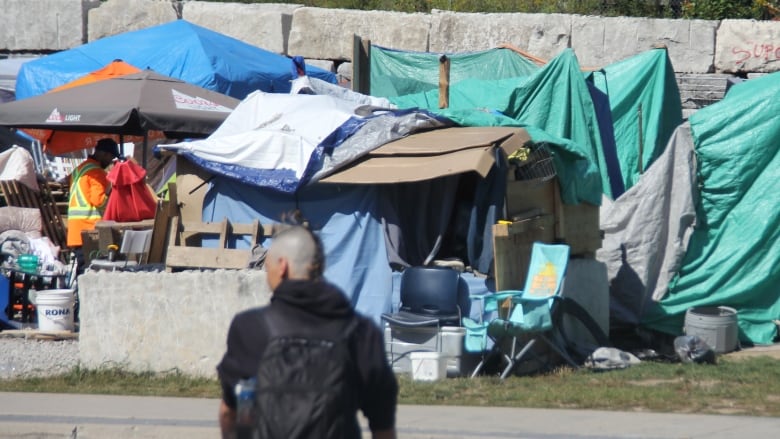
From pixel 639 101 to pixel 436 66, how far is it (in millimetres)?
2537

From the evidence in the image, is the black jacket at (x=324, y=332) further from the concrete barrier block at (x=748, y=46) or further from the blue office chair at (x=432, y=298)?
the concrete barrier block at (x=748, y=46)

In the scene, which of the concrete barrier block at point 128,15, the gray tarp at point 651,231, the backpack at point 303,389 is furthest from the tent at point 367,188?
the concrete barrier block at point 128,15

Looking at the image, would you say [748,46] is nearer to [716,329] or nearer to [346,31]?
[346,31]

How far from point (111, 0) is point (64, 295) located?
340 inches

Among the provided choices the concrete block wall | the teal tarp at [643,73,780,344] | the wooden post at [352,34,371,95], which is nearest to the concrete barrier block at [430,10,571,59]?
the concrete block wall

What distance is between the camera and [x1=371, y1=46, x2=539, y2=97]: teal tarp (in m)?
14.6

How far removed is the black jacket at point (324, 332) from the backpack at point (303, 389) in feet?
0.21

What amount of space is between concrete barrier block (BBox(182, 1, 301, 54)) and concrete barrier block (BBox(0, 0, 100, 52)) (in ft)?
5.50

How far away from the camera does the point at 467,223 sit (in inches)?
398

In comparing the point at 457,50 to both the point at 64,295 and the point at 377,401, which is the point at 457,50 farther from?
the point at 377,401

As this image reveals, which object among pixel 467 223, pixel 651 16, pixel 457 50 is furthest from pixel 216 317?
pixel 651 16

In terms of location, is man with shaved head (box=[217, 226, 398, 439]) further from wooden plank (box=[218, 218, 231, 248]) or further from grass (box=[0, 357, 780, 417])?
wooden plank (box=[218, 218, 231, 248])

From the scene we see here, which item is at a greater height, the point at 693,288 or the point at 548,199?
the point at 548,199

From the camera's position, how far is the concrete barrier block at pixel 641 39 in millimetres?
16062
